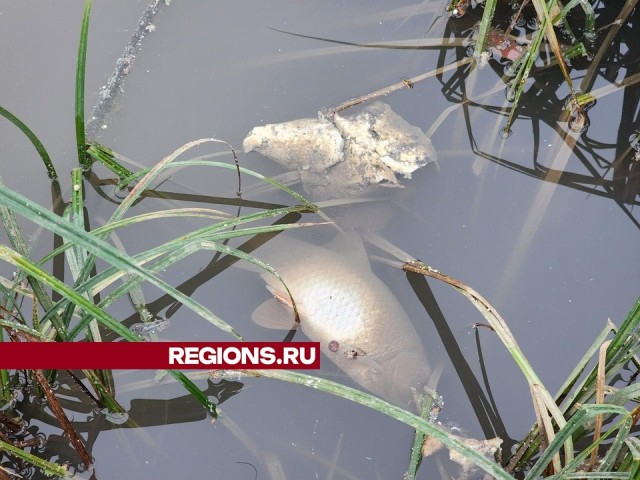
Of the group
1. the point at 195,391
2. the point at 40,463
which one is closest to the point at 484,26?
the point at 195,391

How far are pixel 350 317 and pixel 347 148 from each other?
24.9 inches

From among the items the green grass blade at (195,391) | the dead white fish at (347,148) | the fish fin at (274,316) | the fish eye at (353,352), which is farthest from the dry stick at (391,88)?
the green grass blade at (195,391)

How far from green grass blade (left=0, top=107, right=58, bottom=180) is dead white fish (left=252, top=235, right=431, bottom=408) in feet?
2.46

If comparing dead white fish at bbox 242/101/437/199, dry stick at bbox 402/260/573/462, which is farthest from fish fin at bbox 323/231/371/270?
dry stick at bbox 402/260/573/462

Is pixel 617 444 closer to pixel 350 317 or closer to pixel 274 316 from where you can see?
pixel 350 317

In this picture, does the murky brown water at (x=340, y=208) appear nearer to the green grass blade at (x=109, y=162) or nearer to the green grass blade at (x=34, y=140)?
the green grass blade at (x=34, y=140)

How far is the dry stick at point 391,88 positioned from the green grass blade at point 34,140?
37.4 inches

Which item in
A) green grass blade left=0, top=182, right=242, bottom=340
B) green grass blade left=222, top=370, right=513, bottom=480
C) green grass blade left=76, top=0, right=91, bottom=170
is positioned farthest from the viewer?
green grass blade left=76, top=0, right=91, bottom=170

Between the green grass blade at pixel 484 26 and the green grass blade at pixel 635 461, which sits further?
the green grass blade at pixel 484 26

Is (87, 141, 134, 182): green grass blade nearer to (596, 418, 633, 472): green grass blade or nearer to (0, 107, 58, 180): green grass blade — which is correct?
(0, 107, 58, 180): green grass blade

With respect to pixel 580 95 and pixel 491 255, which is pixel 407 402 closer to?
pixel 491 255

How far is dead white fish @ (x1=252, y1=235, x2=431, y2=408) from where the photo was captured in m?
1.97

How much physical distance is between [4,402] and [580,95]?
2.17 m

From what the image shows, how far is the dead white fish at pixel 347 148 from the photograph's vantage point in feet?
7.11
